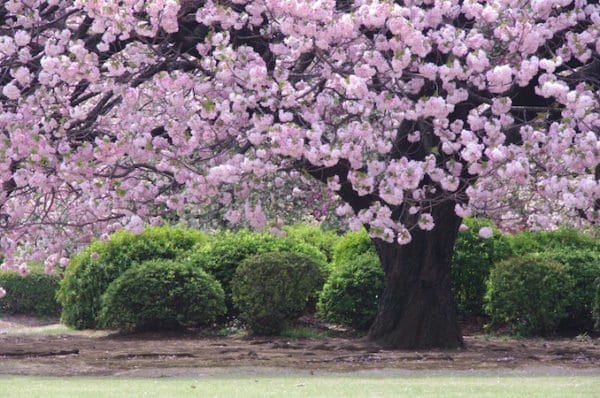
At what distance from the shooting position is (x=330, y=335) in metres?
15.8

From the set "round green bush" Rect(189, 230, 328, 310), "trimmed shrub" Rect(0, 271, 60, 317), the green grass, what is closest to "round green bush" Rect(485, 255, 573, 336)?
"round green bush" Rect(189, 230, 328, 310)

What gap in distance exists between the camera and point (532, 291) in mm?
15117

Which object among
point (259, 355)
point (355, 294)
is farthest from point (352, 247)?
point (259, 355)

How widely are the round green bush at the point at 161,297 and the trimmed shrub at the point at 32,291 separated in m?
9.24

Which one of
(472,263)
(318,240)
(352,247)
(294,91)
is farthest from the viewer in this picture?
(318,240)

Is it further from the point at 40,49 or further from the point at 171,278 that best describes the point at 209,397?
the point at 171,278

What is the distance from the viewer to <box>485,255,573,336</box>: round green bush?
15055mm

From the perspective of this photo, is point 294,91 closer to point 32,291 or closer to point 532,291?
point 532,291

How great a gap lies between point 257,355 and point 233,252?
154 inches

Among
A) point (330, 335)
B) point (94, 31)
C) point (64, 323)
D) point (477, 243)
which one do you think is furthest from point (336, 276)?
point (94, 31)

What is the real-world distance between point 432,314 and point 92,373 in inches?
163

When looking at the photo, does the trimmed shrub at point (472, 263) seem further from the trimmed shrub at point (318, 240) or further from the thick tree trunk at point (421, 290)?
the thick tree trunk at point (421, 290)

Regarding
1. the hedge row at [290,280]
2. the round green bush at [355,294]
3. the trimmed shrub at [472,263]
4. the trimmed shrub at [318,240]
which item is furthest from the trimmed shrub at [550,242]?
the trimmed shrub at [318,240]

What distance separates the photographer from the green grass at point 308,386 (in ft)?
29.7
